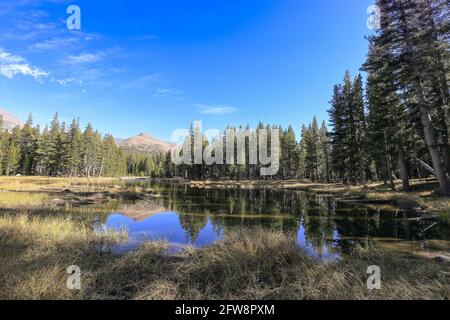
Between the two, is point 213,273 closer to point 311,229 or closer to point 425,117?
point 311,229

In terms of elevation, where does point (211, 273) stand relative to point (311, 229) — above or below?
above

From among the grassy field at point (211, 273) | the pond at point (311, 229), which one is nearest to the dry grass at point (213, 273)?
the grassy field at point (211, 273)

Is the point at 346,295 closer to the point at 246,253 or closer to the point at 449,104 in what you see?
the point at 246,253

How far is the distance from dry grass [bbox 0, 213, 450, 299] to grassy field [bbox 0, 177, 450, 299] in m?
0.02

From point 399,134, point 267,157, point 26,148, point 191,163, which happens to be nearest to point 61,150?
point 26,148

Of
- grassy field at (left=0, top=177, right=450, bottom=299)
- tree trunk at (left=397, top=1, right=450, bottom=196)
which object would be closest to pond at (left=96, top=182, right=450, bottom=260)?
grassy field at (left=0, top=177, right=450, bottom=299)

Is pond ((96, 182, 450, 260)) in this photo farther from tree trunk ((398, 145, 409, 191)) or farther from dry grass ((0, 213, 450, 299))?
tree trunk ((398, 145, 409, 191))

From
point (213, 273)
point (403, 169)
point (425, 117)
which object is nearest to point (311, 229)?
point (213, 273)

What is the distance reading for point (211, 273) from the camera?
6219 mm

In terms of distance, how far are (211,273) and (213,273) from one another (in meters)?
0.08

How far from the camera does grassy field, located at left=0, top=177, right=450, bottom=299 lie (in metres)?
4.76
